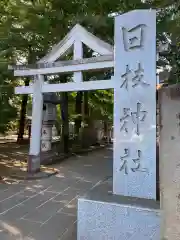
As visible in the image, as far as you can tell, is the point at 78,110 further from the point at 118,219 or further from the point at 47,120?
the point at 118,219

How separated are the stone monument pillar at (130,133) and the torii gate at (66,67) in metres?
1.03

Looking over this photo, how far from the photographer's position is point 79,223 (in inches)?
134

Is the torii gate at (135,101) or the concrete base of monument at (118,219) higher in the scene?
the torii gate at (135,101)

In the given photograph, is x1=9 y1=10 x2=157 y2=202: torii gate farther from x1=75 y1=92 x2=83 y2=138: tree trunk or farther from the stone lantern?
x1=75 y1=92 x2=83 y2=138: tree trunk

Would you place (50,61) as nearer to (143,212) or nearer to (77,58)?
(77,58)

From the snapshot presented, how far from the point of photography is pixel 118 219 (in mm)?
3252

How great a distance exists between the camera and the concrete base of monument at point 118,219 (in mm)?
3119

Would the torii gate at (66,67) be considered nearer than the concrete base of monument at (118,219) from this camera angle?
No

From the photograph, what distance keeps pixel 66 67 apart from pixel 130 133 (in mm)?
2348

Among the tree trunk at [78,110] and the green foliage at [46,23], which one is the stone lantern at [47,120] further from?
the tree trunk at [78,110]

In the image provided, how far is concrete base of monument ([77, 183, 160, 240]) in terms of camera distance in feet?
10.2

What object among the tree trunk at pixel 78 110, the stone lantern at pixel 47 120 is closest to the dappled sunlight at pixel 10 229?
the stone lantern at pixel 47 120

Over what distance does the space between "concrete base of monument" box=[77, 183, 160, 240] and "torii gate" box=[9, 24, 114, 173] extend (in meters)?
2.27

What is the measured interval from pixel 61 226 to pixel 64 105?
21.0 ft
